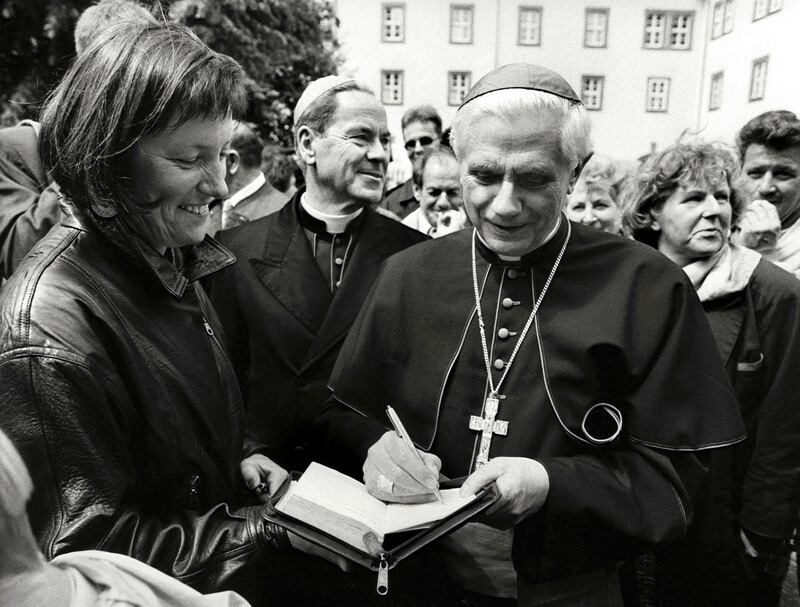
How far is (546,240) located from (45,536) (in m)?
1.56

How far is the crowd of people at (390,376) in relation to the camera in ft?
4.81

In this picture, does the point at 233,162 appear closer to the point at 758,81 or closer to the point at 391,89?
the point at 758,81

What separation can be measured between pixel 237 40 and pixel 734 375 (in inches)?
485

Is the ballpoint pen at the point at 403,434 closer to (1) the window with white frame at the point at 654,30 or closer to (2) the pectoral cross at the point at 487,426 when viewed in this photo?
(2) the pectoral cross at the point at 487,426

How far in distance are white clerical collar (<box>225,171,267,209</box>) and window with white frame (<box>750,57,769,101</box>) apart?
13.8 meters

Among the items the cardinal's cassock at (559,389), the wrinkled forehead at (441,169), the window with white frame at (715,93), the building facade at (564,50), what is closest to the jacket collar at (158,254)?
the cardinal's cassock at (559,389)

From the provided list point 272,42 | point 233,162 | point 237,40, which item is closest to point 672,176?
point 233,162

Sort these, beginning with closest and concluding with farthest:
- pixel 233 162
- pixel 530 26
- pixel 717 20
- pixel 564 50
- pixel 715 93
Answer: pixel 233 162 → pixel 717 20 → pixel 715 93 → pixel 530 26 → pixel 564 50

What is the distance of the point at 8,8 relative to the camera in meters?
Answer: 11.9

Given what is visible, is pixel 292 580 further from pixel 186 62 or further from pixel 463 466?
pixel 186 62

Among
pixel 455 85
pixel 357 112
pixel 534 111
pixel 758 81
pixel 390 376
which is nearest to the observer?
pixel 534 111

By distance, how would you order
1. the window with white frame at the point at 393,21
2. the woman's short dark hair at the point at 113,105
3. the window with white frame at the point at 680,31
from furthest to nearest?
the window with white frame at the point at 393,21, the window with white frame at the point at 680,31, the woman's short dark hair at the point at 113,105

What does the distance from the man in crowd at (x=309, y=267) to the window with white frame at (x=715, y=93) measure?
22.5 m

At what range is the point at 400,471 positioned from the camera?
1.81m
